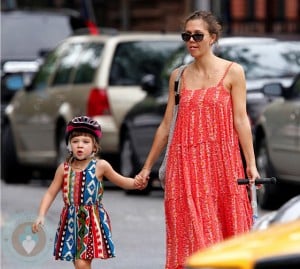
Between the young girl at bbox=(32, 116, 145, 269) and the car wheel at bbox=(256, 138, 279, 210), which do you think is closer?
the young girl at bbox=(32, 116, 145, 269)

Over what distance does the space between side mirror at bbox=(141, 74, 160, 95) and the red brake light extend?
986mm

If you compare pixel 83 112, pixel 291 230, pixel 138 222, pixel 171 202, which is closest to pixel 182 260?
pixel 171 202

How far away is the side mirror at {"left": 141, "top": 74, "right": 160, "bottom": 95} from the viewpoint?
1830cm

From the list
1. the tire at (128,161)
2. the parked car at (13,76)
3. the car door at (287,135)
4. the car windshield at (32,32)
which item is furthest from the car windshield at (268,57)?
the car windshield at (32,32)

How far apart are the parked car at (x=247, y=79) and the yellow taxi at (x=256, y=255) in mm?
11889

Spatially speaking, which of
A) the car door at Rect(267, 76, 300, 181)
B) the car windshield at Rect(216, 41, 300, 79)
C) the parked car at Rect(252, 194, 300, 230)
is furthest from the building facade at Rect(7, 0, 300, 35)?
the parked car at Rect(252, 194, 300, 230)

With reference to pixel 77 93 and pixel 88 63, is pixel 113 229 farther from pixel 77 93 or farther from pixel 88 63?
pixel 88 63

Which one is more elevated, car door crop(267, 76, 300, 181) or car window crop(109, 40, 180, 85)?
car door crop(267, 76, 300, 181)

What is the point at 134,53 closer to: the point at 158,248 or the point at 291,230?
the point at 158,248

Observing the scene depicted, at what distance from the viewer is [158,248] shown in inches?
510

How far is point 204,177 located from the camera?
9.13m

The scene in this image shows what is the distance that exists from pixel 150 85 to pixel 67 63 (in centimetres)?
291

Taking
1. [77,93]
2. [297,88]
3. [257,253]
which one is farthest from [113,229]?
[257,253]

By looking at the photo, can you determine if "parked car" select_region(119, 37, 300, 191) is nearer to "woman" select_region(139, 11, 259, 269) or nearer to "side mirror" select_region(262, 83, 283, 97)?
"side mirror" select_region(262, 83, 283, 97)
